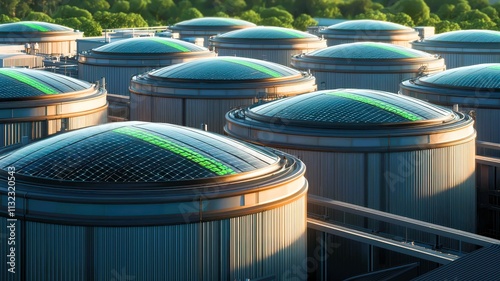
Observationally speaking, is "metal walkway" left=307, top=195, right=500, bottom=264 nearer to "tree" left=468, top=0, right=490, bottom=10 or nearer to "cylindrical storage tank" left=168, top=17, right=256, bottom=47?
"cylindrical storage tank" left=168, top=17, right=256, bottom=47

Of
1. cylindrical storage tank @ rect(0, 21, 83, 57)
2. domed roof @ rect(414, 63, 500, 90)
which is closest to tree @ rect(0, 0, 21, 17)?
cylindrical storage tank @ rect(0, 21, 83, 57)

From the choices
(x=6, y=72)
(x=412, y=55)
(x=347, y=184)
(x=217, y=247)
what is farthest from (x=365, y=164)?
(x=412, y=55)

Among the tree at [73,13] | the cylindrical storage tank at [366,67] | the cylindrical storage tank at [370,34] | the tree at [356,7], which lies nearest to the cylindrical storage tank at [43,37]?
the cylindrical storage tank at [370,34]

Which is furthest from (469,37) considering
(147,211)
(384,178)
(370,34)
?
(147,211)

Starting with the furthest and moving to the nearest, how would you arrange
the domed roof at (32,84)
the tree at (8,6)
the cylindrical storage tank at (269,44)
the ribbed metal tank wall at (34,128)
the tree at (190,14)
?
1. the tree at (8,6)
2. the tree at (190,14)
3. the cylindrical storage tank at (269,44)
4. the domed roof at (32,84)
5. the ribbed metal tank wall at (34,128)

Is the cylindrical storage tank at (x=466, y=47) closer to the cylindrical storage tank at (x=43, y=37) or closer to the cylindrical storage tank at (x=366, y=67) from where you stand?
the cylindrical storage tank at (x=366, y=67)

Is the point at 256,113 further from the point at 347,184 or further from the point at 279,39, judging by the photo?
the point at 279,39
